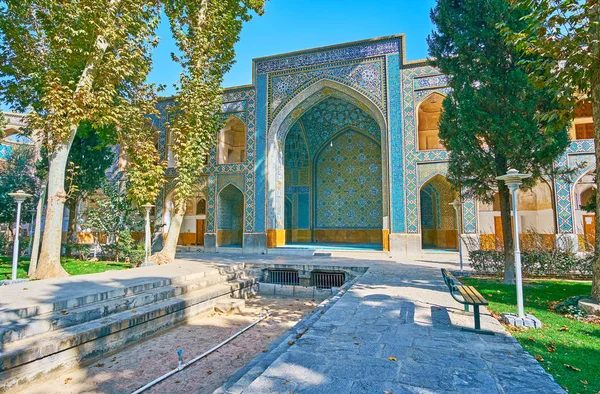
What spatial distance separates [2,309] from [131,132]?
23.7ft

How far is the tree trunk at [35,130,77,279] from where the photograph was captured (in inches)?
286

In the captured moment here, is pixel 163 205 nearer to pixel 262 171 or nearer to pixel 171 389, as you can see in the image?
pixel 262 171

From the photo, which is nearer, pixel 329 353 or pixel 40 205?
pixel 329 353

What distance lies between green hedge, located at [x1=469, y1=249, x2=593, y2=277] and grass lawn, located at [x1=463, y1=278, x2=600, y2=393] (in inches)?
57.5

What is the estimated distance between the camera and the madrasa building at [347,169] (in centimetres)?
1188

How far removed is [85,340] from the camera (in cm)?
422

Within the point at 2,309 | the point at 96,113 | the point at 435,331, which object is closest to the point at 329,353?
the point at 435,331

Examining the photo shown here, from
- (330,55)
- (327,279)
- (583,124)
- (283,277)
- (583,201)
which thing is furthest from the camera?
(330,55)

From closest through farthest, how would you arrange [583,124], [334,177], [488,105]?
[488,105] → [583,124] → [334,177]

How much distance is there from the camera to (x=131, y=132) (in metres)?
10.6

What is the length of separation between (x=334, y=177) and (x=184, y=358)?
1326 centimetres

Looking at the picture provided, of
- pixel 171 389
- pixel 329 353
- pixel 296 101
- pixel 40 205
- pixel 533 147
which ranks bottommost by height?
pixel 171 389

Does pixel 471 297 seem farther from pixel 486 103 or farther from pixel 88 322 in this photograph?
pixel 88 322

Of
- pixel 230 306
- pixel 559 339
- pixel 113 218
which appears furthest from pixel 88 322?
pixel 113 218
